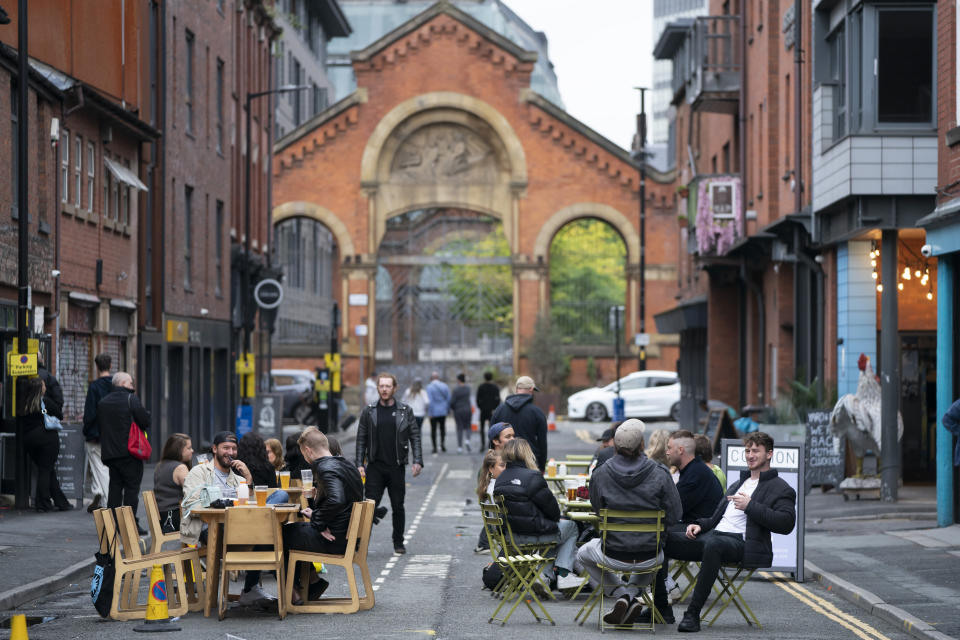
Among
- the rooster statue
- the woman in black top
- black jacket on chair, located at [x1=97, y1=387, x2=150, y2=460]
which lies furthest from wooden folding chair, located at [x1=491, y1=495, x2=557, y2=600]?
the rooster statue

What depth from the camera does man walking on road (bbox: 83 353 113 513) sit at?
776 inches

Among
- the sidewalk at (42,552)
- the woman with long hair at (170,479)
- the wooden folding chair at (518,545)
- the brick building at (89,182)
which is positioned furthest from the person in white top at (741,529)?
the brick building at (89,182)

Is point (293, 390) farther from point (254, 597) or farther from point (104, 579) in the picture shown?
point (104, 579)

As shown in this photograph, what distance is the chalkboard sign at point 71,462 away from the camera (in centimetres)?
2061

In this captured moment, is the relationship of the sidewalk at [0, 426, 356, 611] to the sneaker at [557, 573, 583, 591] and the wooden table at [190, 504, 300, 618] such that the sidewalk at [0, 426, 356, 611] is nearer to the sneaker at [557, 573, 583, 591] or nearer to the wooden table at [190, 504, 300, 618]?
the wooden table at [190, 504, 300, 618]

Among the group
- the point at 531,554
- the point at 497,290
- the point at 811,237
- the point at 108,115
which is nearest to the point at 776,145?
the point at 811,237

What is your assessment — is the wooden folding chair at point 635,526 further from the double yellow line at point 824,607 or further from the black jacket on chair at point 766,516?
the double yellow line at point 824,607

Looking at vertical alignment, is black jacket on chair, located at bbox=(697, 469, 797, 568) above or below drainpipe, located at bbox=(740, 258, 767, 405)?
below

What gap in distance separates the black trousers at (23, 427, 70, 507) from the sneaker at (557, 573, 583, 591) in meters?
8.76

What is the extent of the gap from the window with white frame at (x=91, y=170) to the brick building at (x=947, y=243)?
1360cm

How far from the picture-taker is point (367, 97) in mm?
65188

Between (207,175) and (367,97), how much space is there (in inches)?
1148

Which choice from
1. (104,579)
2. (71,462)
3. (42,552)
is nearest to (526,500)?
(104,579)

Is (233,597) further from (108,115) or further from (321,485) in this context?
(108,115)
